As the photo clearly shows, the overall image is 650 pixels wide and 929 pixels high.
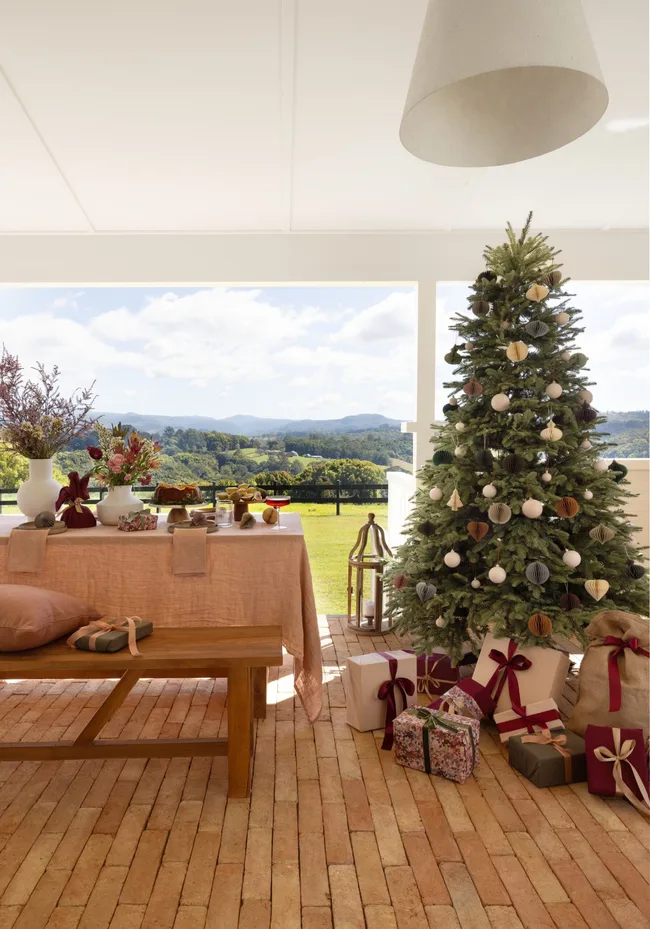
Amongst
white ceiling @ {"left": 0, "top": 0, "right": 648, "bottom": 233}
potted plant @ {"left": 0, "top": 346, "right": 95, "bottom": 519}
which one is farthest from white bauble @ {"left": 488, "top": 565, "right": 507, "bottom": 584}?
white ceiling @ {"left": 0, "top": 0, "right": 648, "bottom": 233}

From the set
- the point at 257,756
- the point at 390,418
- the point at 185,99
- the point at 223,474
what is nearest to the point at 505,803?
the point at 257,756

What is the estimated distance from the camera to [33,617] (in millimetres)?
2398

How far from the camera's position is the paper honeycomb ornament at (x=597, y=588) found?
3111mm

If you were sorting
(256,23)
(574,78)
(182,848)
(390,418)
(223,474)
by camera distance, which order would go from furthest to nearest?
1. (390,418)
2. (223,474)
3. (256,23)
4. (182,848)
5. (574,78)

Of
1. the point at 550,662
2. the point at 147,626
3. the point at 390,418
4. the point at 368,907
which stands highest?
the point at 390,418

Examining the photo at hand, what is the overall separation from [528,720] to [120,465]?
2.11 m

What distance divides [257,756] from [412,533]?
142cm

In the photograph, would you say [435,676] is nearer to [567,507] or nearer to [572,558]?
[572,558]

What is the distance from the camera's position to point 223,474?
9656 mm

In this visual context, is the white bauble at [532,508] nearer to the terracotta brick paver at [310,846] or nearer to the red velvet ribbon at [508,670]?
the red velvet ribbon at [508,670]

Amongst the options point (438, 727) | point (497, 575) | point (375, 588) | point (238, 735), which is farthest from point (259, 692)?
point (375, 588)

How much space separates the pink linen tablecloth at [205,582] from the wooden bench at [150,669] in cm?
54

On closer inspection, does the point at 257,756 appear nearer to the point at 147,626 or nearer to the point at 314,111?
the point at 147,626

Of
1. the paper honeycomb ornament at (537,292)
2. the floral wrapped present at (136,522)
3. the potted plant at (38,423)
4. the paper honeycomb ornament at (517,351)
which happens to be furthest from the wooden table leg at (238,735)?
the paper honeycomb ornament at (537,292)
